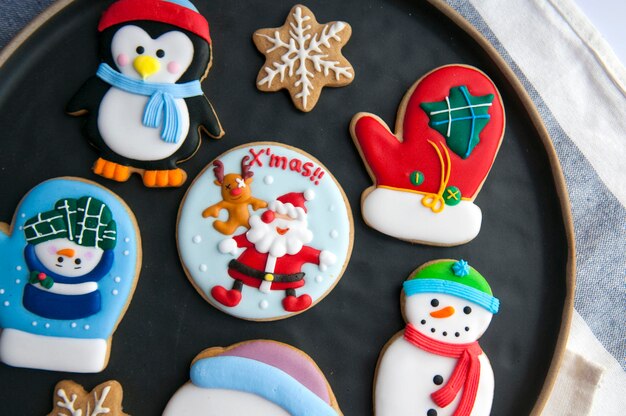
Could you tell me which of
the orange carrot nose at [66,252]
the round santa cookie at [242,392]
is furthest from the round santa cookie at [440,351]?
the orange carrot nose at [66,252]

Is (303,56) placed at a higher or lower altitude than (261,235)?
higher

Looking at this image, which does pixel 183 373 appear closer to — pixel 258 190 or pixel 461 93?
pixel 258 190

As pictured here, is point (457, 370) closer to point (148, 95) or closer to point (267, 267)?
point (267, 267)

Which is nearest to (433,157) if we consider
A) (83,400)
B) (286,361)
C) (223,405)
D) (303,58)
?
(303,58)

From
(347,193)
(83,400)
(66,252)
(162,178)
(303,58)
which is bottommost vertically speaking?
(83,400)

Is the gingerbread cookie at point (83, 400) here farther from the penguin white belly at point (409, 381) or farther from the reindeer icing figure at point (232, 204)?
the penguin white belly at point (409, 381)
